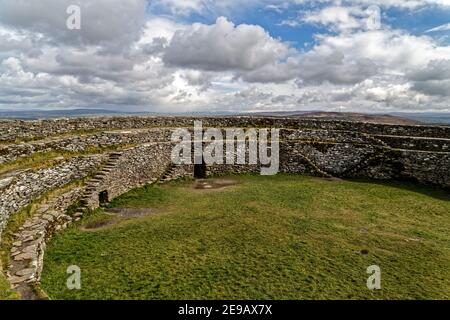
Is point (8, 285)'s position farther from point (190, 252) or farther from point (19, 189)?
point (19, 189)

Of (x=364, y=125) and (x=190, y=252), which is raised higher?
(x=364, y=125)

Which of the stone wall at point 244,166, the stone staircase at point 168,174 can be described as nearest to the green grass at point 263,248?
the stone wall at point 244,166

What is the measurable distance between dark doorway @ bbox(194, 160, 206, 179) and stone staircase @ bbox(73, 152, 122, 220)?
288 inches

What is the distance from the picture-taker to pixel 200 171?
28.1 metres

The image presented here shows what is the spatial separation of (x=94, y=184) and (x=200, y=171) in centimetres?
1010

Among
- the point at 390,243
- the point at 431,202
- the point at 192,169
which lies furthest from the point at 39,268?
the point at 431,202

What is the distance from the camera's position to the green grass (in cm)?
1079

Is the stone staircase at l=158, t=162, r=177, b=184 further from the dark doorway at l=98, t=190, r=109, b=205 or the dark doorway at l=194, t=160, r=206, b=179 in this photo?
the dark doorway at l=98, t=190, r=109, b=205

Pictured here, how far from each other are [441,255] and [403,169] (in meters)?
13.5

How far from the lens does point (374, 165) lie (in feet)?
86.7

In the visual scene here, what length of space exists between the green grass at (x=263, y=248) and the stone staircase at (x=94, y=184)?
706mm

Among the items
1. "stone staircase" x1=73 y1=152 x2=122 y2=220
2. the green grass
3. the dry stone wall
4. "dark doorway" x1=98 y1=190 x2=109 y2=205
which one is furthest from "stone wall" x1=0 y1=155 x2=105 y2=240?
the green grass

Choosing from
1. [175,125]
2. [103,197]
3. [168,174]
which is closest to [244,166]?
[168,174]

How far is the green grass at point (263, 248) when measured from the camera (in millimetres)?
10789
